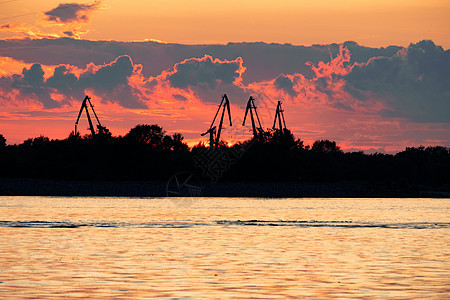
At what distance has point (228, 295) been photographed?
68.8 ft

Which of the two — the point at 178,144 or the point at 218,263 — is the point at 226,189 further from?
the point at 218,263

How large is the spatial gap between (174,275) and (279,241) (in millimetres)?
16349

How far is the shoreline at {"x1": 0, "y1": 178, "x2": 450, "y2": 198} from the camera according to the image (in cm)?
12506

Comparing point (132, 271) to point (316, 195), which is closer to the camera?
point (132, 271)

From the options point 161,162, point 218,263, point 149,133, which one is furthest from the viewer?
point 149,133

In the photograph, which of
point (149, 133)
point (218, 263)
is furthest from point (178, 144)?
point (218, 263)

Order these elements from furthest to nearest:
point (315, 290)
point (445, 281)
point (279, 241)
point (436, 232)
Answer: point (436, 232) → point (279, 241) → point (445, 281) → point (315, 290)

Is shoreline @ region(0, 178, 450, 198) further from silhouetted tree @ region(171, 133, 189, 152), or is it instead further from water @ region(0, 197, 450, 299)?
water @ region(0, 197, 450, 299)

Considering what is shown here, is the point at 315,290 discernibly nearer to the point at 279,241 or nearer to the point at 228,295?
the point at 228,295

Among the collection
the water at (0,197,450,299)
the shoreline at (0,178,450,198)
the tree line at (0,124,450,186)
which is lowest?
the water at (0,197,450,299)

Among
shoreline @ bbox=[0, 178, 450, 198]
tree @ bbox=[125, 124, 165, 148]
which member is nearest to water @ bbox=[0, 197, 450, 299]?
shoreline @ bbox=[0, 178, 450, 198]

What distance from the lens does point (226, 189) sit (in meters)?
135

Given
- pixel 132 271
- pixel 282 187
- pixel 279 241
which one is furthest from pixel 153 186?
pixel 132 271

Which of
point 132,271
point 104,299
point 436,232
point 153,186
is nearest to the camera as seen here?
point 104,299
